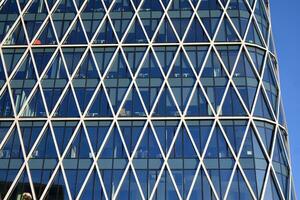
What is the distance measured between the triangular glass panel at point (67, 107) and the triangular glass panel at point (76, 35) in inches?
232

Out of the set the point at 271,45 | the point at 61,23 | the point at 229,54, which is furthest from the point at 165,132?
the point at 61,23

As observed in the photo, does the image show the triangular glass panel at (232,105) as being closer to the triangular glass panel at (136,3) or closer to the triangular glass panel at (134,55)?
the triangular glass panel at (134,55)

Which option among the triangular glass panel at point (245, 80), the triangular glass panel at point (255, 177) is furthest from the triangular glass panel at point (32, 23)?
the triangular glass panel at point (255, 177)

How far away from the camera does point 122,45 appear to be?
5031 cm

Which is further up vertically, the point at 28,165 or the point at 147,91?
the point at 147,91

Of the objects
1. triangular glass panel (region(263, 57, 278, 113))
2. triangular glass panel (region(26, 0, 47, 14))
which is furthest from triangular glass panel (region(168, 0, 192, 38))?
triangular glass panel (region(26, 0, 47, 14))

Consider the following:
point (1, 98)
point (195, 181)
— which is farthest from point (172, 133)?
point (1, 98)

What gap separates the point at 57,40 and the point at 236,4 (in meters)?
18.9

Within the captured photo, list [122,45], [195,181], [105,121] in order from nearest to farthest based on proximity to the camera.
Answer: [195,181] < [105,121] < [122,45]

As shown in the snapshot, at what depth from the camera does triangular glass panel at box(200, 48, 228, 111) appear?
47.0 meters

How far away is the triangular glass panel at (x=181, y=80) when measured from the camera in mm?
47188

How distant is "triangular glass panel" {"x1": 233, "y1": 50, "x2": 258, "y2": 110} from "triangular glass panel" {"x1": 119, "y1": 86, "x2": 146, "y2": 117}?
942 cm

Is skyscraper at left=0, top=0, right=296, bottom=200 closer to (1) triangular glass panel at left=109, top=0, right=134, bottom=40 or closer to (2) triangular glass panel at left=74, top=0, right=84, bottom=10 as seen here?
(1) triangular glass panel at left=109, top=0, right=134, bottom=40

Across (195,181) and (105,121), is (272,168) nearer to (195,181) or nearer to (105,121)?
(195,181)
